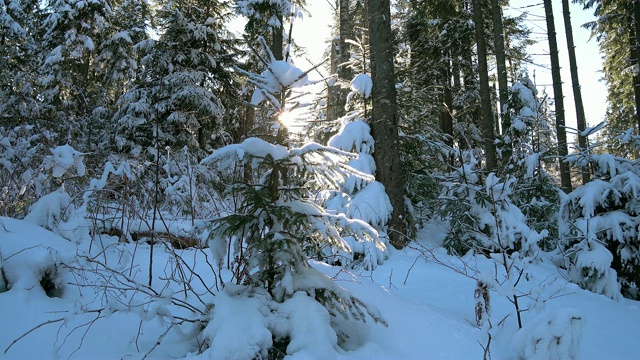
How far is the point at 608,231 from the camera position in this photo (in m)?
4.79

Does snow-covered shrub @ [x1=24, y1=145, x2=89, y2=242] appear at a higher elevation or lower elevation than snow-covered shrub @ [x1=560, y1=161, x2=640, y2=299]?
higher

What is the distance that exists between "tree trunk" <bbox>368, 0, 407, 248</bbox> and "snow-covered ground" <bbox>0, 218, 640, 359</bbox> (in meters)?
2.24

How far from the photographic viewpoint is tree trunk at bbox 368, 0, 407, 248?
5.76 metres

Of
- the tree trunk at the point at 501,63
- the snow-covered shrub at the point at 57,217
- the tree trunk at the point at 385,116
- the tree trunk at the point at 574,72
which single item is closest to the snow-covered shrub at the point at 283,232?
the snow-covered shrub at the point at 57,217

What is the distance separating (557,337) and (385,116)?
422 cm

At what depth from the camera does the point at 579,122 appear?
476 inches

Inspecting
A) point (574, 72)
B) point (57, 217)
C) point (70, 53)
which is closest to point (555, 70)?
point (574, 72)

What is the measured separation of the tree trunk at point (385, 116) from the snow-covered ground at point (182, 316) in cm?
224

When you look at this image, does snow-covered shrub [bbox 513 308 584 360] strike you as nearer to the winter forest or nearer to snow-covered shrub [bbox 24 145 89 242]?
the winter forest

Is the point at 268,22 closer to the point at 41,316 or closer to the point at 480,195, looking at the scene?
the point at 480,195

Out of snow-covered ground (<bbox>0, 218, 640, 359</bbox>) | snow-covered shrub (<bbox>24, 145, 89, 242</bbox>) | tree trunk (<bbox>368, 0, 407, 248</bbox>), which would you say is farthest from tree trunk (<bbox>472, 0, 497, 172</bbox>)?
snow-covered shrub (<bbox>24, 145, 89, 242</bbox>)

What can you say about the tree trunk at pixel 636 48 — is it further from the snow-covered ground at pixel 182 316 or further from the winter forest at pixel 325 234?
the snow-covered ground at pixel 182 316

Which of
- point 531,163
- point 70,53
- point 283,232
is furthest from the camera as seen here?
point 70,53

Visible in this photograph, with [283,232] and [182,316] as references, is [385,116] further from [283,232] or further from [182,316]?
[182,316]
